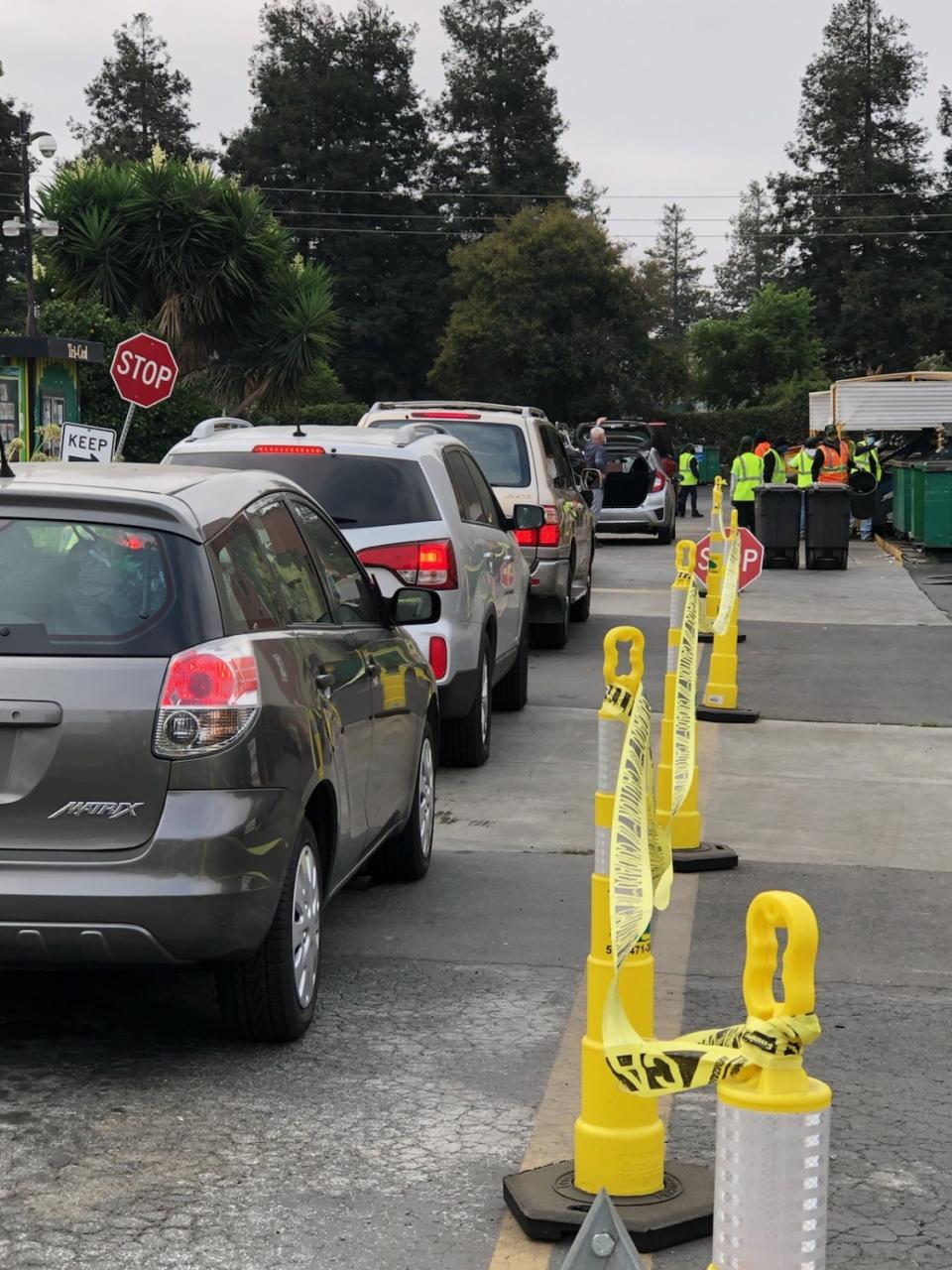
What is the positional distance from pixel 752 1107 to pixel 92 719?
2.50 metres

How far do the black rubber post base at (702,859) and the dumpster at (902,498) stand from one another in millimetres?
20075

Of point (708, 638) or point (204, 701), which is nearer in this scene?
point (204, 701)

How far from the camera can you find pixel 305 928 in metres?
5.24

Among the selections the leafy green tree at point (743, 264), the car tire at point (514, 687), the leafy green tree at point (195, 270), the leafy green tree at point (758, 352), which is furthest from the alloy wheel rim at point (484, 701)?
the leafy green tree at point (743, 264)

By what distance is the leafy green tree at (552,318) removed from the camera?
213ft

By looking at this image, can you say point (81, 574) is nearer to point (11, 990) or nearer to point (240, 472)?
point (240, 472)

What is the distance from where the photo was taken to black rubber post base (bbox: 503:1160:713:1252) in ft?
12.6

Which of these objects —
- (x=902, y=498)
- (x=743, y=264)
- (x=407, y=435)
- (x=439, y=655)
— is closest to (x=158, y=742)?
(x=439, y=655)

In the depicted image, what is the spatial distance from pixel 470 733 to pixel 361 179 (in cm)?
7388

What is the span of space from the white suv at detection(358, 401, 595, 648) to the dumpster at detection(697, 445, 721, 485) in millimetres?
42272

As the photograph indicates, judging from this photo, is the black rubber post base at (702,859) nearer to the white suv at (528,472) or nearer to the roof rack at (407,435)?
the roof rack at (407,435)

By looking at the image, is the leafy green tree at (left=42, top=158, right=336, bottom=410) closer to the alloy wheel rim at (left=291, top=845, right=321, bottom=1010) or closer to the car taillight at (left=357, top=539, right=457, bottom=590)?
Result: the car taillight at (left=357, top=539, right=457, bottom=590)

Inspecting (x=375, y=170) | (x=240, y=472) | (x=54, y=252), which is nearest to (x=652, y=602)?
(x=240, y=472)

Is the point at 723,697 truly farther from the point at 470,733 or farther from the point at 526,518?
the point at 470,733
